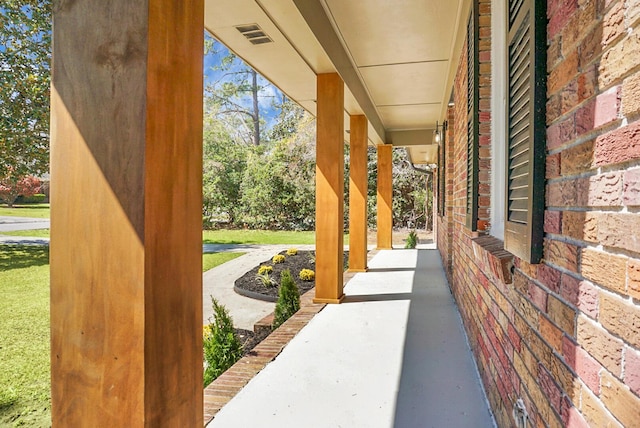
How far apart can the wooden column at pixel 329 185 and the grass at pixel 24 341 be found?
280 cm

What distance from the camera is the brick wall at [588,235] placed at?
29.4 inches

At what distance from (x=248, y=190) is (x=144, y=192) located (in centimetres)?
1782

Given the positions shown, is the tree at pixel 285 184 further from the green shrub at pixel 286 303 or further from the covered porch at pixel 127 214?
the covered porch at pixel 127 214

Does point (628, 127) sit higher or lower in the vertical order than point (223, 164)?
lower

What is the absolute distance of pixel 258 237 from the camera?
17078 mm

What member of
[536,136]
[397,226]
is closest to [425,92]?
[536,136]

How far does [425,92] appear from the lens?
630 centimetres

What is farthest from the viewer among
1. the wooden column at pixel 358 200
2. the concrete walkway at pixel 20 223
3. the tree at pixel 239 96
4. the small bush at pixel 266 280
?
the tree at pixel 239 96

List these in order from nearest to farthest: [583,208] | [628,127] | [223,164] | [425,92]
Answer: [628,127] → [583,208] → [425,92] → [223,164]

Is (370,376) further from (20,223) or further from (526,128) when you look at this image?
(20,223)

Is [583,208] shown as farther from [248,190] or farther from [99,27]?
[248,190]

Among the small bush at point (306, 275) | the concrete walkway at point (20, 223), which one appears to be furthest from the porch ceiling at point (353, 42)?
the concrete walkway at point (20, 223)

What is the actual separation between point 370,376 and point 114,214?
81.0 inches

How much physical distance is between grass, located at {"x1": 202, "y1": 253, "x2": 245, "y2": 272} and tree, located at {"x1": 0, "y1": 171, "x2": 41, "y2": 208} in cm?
433
